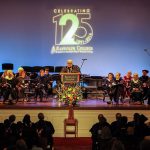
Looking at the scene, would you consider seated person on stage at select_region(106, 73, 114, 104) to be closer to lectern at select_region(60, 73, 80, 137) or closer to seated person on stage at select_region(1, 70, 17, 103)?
lectern at select_region(60, 73, 80, 137)

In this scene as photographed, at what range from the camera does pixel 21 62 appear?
16.2 meters

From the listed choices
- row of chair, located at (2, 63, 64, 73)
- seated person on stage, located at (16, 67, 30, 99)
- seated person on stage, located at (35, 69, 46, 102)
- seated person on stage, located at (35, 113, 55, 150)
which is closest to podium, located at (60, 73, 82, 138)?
seated person on stage, located at (35, 69, 46, 102)

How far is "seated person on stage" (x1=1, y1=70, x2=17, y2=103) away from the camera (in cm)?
1267

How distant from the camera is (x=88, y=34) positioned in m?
16.1

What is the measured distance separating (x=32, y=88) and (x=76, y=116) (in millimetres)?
2515

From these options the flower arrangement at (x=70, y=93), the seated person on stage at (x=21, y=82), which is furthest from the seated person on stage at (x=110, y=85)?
the seated person on stage at (x=21, y=82)

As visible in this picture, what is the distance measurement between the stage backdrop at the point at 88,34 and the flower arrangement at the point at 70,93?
4447mm

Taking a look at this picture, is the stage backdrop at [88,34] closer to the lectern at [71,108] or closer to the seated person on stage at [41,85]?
the seated person on stage at [41,85]

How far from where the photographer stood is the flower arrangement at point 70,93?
11.6m

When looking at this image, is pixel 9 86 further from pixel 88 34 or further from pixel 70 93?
pixel 88 34

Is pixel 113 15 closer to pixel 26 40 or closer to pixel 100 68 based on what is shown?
pixel 100 68

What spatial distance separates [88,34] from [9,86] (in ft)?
15.6

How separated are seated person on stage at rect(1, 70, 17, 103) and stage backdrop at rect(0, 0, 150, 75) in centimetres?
332

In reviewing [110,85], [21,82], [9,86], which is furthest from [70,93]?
[9,86]
